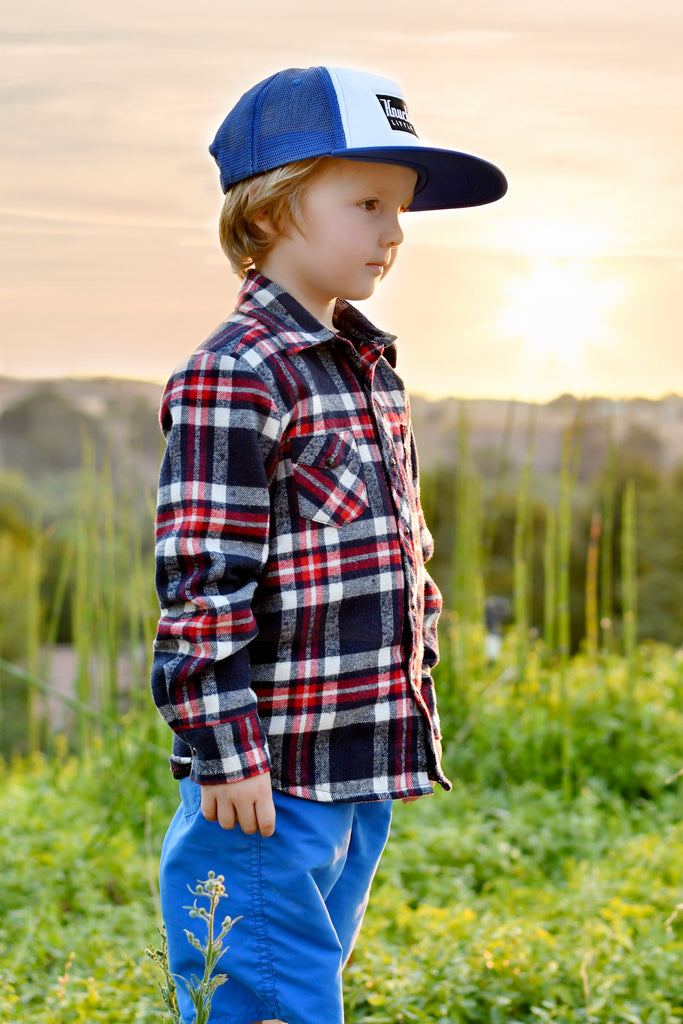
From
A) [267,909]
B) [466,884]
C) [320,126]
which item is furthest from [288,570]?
[466,884]

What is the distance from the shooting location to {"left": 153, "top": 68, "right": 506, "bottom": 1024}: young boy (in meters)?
1.13

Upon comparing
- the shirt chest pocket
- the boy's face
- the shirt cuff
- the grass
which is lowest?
the grass

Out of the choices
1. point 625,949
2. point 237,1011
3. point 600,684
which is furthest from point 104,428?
point 237,1011

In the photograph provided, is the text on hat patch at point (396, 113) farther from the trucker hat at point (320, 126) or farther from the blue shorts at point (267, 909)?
the blue shorts at point (267, 909)

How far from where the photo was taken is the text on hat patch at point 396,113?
1268 mm

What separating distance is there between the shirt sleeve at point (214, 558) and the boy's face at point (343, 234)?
6.8 inches

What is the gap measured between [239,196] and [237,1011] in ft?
3.01

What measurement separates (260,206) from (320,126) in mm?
110

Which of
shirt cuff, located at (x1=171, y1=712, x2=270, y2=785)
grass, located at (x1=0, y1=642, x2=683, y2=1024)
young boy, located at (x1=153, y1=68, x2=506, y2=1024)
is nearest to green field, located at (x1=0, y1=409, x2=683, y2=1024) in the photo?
grass, located at (x1=0, y1=642, x2=683, y2=1024)

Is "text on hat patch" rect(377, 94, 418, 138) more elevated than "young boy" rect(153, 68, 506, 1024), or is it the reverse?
"text on hat patch" rect(377, 94, 418, 138)

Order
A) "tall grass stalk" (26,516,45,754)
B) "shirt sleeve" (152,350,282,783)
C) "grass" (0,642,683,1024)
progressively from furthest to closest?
"tall grass stalk" (26,516,45,754) → "grass" (0,642,683,1024) → "shirt sleeve" (152,350,282,783)

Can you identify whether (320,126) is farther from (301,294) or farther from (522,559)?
(522,559)

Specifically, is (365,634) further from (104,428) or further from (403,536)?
(104,428)

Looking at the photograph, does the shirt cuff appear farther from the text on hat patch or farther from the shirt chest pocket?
the text on hat patch
